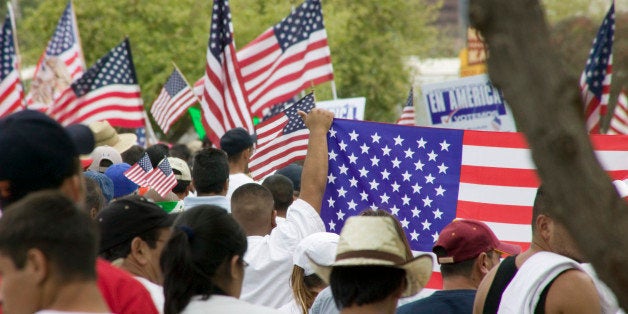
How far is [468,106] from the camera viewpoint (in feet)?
50.5

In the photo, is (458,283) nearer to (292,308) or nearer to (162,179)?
(292,308)

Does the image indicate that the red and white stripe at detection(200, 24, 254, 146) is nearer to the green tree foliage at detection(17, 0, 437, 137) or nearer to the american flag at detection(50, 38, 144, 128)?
the american flag at detection(50, 38, 144, 128)

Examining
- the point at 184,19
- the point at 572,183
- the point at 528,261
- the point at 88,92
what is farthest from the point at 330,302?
the point at 184,19

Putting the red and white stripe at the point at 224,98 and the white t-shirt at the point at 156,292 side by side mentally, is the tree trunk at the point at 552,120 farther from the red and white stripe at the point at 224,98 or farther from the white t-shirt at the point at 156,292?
the red and white stripe at the point at 224,98

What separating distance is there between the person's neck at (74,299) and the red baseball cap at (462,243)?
2.47 meters

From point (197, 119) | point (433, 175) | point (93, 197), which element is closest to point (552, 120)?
point (93, 197)

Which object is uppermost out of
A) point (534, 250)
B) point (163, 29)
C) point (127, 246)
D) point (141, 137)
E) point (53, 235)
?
point (53, 235)

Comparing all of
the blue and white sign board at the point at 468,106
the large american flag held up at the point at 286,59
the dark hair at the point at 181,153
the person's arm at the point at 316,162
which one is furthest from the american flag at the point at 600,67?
the person's arm at the point at 316,162

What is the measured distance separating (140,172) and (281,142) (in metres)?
1.20

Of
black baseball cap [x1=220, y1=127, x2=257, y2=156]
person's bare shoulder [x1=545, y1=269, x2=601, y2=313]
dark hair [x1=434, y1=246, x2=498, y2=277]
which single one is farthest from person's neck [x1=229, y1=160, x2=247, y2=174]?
person's bare shoulder [x1=545, y1=269, x2=601, y2=313]

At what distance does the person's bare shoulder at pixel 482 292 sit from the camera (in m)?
4.80

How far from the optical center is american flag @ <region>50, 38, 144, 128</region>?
A: 12812 millimetres

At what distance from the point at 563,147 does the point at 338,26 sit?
31473mm

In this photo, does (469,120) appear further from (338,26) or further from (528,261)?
(338,26)
